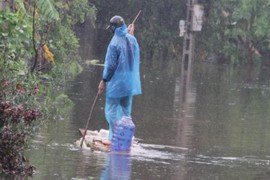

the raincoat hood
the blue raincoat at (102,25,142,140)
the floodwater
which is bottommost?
the floodwater

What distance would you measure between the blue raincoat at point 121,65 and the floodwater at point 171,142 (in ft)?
2.84

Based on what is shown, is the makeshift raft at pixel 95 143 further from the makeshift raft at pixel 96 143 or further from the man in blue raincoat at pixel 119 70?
the man in blue raincoat at pixel 119 70

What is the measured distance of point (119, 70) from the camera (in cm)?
1245

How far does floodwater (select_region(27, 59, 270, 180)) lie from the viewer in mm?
10039

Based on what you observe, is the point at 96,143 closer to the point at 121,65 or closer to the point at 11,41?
the point at 121,65

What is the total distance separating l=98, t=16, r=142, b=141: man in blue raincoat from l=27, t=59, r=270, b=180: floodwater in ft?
2.32

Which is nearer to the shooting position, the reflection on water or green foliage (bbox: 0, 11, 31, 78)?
the reflection on water

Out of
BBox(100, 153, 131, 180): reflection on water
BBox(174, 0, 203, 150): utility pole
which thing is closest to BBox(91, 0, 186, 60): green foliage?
BBox(174, 0, 203, 150): utility pole

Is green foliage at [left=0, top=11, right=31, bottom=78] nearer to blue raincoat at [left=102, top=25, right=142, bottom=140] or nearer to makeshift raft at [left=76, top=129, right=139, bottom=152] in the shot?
makeshift raft at [left=76, top=129, right=139, bottom=152]

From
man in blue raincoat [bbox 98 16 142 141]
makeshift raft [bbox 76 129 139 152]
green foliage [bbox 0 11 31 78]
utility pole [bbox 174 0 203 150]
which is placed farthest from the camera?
utility pole [bbox 174 0 203 150]

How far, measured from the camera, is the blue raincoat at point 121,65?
1241cm

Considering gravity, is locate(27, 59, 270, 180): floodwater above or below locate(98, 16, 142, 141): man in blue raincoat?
below

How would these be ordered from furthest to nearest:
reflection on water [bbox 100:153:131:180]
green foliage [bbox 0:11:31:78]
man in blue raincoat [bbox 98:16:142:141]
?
man in blue raincoat [bbox 98:16:142:141] → green foliage [bbox 0:11:31:78] → reflection on water [bbox 100:153:131:180]

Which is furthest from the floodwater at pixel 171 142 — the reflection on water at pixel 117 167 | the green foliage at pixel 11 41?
the green foliage at pixel 11 41
